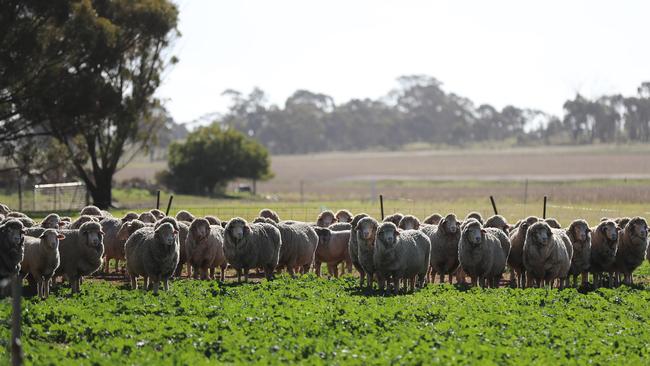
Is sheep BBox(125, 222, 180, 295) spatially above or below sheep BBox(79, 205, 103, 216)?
below

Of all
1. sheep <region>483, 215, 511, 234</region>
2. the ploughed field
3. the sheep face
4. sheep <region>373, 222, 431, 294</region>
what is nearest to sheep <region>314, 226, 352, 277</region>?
sheep <region>483, 215, 511, 234</region>

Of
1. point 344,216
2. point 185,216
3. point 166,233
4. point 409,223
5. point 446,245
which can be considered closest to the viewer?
point 166,233

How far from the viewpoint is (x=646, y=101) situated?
162375mm

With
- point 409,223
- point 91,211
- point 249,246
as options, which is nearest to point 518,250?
point 409,223

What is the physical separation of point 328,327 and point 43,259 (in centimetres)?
708

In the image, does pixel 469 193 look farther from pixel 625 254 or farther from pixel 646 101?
pixel 646 101

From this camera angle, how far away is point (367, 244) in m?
20.6

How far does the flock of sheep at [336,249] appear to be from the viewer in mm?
19609

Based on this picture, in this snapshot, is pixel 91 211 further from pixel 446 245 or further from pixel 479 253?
pixel 479 253

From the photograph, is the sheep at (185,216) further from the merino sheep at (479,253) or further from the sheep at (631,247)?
the sheep at (631,247)

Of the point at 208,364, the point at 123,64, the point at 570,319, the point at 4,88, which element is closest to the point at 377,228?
the point at 570,319

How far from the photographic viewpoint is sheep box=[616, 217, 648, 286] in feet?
75.2

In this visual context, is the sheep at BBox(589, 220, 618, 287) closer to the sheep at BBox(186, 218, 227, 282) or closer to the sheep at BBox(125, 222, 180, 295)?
the sheep at BBox(186, 218, 227, 282)

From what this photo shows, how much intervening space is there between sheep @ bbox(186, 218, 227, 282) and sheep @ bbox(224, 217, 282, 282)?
1.99 ft
